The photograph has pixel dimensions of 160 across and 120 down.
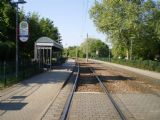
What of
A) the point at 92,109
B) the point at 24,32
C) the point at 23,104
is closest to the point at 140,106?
the point at 92,109

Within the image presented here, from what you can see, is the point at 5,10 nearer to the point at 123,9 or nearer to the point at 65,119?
the point at 65,119

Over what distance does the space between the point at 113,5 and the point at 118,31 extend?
510 cm

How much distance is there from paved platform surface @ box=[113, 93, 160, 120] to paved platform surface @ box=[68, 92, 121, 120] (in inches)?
18.1

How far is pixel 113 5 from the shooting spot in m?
73.6

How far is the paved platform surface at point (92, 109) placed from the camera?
1188cm

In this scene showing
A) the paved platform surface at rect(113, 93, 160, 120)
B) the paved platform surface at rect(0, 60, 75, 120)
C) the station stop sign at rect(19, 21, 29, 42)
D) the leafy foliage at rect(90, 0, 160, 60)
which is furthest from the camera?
the leafy foliage at rect(90, 0, 160, 60)

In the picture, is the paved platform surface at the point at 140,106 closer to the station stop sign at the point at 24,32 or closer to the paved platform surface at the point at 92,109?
the paved platform surface at the point at 92,109

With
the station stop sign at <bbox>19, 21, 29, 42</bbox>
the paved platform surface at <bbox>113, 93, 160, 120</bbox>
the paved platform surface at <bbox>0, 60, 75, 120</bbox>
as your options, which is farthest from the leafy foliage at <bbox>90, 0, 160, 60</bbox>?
the paved platform surface at <bbox>0, 60, 75, 120</bbox>

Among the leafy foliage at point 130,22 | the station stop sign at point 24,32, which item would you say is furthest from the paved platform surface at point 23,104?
the leafy foliage at point 130,22

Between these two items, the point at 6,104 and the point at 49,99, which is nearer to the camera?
the point at 6,104

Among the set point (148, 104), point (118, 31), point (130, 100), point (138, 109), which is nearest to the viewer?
point (138, 109)

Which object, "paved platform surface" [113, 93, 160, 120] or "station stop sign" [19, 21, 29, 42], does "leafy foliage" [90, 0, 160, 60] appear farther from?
"paved platform surface" [113, 93, 160, 120]

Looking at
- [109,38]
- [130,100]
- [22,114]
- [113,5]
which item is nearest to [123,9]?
[113,5]

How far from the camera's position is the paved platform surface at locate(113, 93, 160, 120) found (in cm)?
1216
